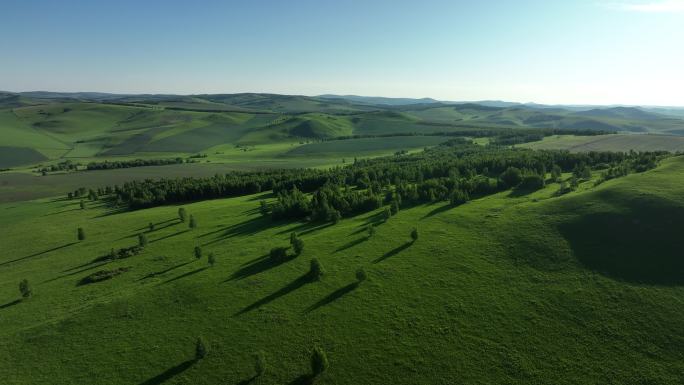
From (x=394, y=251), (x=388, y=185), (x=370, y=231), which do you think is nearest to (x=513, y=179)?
(x=388, y=185)

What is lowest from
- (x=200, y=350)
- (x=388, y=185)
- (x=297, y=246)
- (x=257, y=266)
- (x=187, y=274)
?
(x=200, y=350)

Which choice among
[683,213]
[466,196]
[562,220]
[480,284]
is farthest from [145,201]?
[683,213]

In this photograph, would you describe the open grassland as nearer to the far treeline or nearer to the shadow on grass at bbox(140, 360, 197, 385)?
the shadow on grass at bbox(140, 360, 197, 385)

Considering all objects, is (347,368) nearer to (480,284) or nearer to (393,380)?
(393,380)

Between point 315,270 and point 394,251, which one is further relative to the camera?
point 394,251

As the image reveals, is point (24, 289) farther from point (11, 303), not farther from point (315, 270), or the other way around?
point (315, 270)

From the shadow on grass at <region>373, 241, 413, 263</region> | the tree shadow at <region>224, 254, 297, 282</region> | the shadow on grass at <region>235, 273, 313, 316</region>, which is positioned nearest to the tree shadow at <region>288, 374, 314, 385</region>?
the shadow on grass at <region>235, 273, 313, 316</region>
